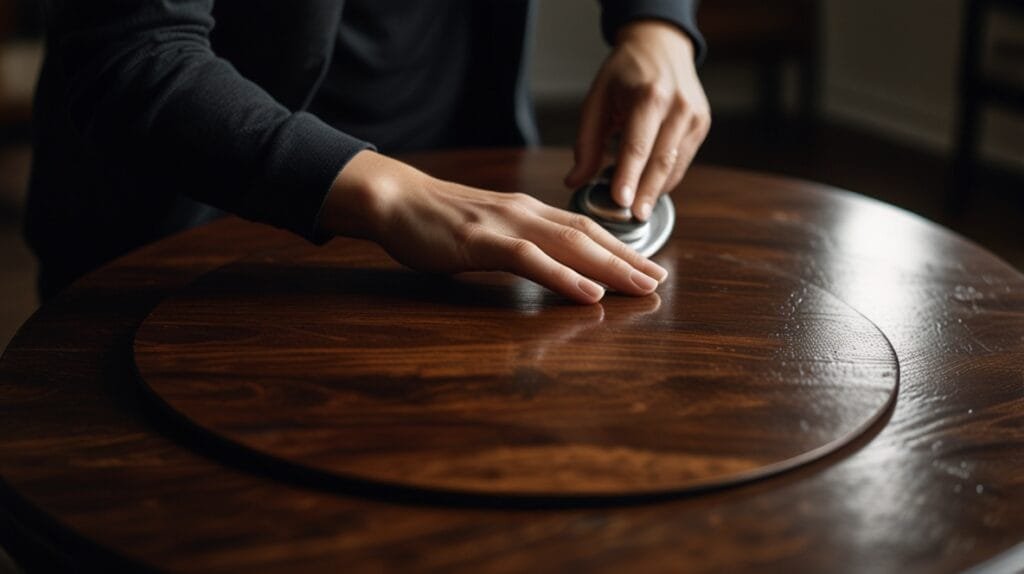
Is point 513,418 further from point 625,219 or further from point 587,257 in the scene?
point 625,219

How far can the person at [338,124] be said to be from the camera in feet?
2.73

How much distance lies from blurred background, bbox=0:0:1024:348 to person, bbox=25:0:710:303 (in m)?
1.39

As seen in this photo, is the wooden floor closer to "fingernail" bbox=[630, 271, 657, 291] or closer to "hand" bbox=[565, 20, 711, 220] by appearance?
"hand" bbox=[565, 20, 711, 220]

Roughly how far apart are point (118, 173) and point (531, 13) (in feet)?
1.65

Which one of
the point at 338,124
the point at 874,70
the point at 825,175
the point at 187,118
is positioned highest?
the point at 187,118

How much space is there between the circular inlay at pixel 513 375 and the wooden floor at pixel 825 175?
1.64 meters

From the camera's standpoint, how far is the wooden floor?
2.67 metres

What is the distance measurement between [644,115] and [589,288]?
294mm

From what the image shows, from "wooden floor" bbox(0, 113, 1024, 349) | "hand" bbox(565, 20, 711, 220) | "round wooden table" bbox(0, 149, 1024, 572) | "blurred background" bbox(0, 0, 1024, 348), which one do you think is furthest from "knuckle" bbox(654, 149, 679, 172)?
"blurred background" bbox(0, 0, 1024, 348)

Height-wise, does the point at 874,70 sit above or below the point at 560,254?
below

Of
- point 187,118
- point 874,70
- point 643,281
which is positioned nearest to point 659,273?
point 643,281

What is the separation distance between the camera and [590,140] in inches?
43.3

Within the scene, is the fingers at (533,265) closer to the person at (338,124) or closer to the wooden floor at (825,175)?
the person at (338,124)

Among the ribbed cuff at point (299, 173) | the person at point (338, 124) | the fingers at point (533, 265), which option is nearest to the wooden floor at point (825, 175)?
the person at point (338, 124)
